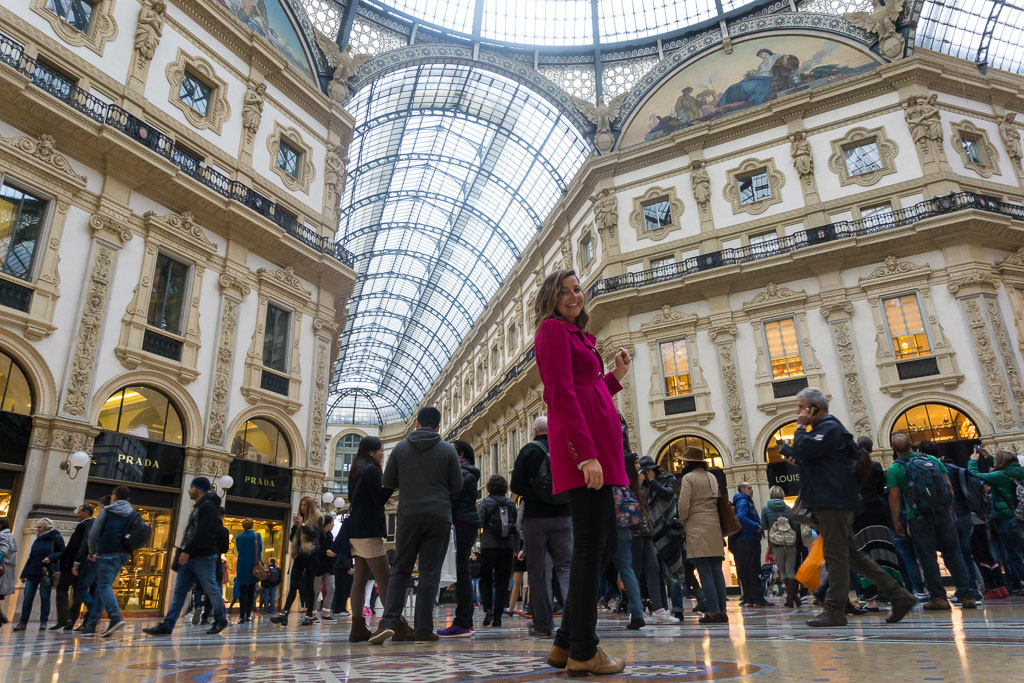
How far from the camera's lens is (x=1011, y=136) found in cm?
2236

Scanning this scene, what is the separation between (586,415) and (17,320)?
13.4 metres

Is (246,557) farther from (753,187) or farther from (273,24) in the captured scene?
(753,187)

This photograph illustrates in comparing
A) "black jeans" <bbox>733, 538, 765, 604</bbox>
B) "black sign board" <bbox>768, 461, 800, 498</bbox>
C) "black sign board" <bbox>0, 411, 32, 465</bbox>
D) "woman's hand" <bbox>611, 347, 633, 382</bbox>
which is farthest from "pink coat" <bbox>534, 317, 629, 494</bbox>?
"black sign board" <bbox>768, 461, 800, 498</bbox>

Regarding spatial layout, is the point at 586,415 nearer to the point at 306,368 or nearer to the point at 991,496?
the point at 991,496

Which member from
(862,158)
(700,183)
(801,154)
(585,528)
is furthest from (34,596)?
(862,158)

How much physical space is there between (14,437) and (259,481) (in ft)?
19.2

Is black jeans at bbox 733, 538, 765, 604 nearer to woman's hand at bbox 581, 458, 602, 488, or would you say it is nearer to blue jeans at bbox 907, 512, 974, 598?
blue jeans at bbox 907, 512, 974, 598

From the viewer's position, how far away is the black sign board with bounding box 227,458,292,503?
16250mm

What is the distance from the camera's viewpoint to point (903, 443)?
20.3 feet

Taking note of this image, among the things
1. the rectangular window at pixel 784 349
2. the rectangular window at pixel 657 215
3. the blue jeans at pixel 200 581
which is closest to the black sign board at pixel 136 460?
the blue jeans at pixel 200 581

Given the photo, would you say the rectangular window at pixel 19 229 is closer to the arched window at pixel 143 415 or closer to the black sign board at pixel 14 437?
the black sign board at pixel 14 437

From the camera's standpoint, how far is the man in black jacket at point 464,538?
5.71 meters

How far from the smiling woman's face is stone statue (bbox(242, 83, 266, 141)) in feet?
59.8

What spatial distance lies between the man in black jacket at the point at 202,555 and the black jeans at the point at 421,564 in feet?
9.96
